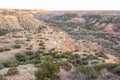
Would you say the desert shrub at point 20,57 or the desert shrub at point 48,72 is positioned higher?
the desert shrub at point 48,72

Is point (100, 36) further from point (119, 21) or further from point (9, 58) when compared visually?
point (9, 58)

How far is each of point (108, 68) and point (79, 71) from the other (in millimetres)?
4702

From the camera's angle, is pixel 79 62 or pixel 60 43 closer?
pixel 79 62

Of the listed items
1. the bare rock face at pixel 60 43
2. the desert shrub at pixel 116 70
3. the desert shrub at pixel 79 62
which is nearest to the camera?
the desert shrub at pixel 116 70

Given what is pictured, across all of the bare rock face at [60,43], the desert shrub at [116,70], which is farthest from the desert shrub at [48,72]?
the bare rock face at [60,43]

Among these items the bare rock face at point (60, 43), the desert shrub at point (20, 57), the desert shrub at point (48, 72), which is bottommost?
the bare rock face at point (60, 43)

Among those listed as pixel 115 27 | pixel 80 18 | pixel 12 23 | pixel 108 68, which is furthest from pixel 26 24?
pixel 108 68

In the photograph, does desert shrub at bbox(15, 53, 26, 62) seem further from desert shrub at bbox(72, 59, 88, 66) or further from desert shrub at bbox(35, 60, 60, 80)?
desert shrub at bbox(35, 60, 60, 80)

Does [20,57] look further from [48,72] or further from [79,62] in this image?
[48,72]

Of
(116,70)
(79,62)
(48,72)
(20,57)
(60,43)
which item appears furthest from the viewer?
(60,43)

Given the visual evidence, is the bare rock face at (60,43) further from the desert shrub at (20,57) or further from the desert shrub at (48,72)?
the desert shrub at (48,72)

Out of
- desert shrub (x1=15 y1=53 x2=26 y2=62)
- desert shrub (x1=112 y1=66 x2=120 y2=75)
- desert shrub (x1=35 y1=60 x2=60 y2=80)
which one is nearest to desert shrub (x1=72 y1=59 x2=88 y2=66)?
desert shrub (x1=15 y1=53 x2=26 y2=62)

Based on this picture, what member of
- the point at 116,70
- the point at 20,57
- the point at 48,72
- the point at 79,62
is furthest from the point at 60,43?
the point at 48,72

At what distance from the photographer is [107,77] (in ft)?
78.5
